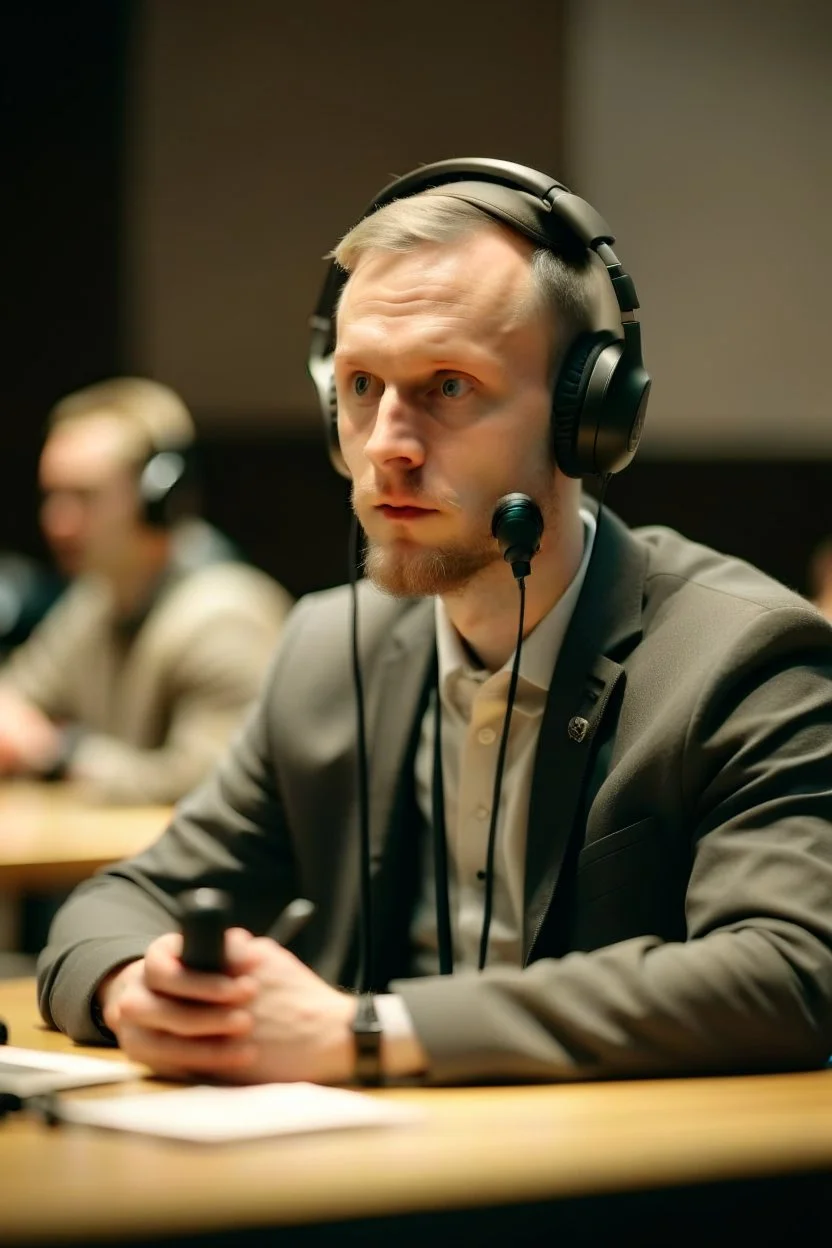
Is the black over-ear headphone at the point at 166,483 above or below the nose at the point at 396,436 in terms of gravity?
below

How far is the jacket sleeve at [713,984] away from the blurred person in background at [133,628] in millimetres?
1968

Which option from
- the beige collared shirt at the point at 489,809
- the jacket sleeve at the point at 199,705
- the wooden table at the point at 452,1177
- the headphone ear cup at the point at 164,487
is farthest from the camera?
the headphone ear cup at the point at 164,487

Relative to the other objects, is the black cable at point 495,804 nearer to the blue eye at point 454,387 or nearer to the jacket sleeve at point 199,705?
the blue eye at point 454,387

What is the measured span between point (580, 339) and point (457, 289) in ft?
0.40

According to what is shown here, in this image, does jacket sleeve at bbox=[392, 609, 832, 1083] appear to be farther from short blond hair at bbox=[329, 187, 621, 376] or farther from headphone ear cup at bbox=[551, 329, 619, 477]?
short blond hair at bbox=[329, 187, 621, 376]

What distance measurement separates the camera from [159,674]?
3445 millimetres

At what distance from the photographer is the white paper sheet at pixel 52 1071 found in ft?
3.56

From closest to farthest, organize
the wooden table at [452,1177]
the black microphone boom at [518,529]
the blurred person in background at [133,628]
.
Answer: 1. the wooden table at [452,1177]
2. the black microphone boom at [518,529]
3. the blurred person in background at [133,628]

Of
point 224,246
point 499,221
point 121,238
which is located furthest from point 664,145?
point 499,221

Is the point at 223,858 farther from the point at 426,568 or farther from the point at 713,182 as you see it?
the point at 713,182

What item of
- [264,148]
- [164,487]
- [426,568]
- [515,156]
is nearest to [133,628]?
[164,487]

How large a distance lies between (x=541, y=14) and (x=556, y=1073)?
11.8 feet

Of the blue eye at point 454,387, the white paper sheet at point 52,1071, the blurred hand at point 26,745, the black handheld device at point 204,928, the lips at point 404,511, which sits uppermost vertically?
the blue eye at point 454,387

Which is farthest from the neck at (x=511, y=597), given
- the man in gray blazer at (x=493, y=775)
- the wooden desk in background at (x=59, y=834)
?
the wooden desk in background at (x=59, y=834)
